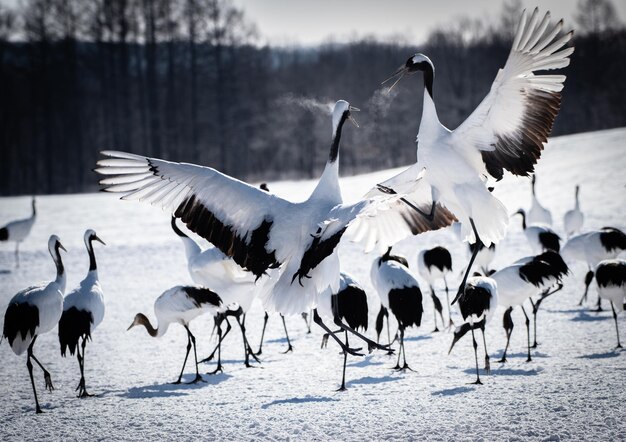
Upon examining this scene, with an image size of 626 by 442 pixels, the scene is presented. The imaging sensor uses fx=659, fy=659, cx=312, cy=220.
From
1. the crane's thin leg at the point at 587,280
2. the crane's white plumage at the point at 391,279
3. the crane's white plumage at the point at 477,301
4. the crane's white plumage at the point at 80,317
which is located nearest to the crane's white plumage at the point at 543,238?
the crane's thin leg at the point at 587,280

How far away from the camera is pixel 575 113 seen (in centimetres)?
4447

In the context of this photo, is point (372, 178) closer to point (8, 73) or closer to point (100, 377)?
point (100, 377)

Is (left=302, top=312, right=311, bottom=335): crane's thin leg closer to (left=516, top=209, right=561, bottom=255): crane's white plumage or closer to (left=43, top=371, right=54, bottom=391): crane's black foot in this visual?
(left=43, top=371, right=54, bottom=391): crane's black foot

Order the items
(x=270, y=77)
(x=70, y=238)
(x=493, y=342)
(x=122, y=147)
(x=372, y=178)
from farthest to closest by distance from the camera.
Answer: (x=270, y=77)
(x=122, y=147)
(x=372, y=178)
(x=70, y=238)
(x=493, y=342)

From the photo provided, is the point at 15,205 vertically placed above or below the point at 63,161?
below

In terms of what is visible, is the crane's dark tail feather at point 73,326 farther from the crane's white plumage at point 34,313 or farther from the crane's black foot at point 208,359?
the crane's black foot at point 208,359

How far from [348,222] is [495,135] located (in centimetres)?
207

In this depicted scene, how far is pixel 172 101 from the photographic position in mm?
39594

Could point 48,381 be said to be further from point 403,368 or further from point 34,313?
point 403,368

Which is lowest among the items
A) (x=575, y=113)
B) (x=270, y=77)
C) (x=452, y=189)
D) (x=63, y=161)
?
(x=452, y=189)

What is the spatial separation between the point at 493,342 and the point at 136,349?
14.7 feet

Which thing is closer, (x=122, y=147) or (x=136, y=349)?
(x=136, y=349)

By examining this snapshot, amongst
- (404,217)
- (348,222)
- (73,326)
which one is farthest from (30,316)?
(404,217)

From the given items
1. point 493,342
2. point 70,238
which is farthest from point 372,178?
point 493,342
